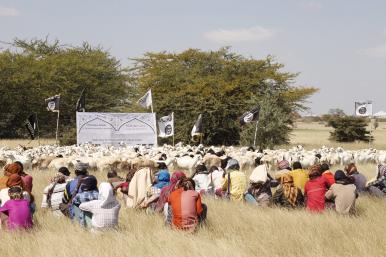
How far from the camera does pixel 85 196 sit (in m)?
10.2

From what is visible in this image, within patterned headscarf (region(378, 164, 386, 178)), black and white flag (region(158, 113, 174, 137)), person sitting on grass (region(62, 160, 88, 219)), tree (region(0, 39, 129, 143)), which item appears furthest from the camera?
tree (region(0, 39, 129, 143))

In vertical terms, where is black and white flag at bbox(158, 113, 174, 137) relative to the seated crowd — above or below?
above

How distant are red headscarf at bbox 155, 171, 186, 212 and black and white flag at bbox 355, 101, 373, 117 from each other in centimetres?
2679

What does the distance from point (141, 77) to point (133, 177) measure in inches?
1305

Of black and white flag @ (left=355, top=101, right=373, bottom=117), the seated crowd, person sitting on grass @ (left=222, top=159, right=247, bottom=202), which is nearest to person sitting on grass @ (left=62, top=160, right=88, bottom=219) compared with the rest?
the seated crowd

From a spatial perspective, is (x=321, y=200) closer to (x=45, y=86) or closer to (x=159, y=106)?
(x=159, y=106)

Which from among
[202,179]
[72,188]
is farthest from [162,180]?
[202,179]

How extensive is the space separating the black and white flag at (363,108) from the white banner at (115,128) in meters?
13.2

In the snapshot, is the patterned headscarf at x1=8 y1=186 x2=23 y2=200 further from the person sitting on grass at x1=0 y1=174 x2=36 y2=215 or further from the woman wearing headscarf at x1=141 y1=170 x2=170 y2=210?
the woman wearing headscarf at x1=141 y1=170 x2=170 y2=210

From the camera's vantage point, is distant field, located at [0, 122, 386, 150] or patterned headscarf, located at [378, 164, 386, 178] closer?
patterned headscarf, located at [378, 164, 386, 178]

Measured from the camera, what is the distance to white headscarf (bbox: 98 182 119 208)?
9.70 meters

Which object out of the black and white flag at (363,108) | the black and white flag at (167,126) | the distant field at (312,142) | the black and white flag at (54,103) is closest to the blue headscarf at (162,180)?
the black and white flag at (167,126)

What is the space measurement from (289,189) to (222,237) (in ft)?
9.95

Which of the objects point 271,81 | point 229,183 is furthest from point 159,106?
point 229,183
